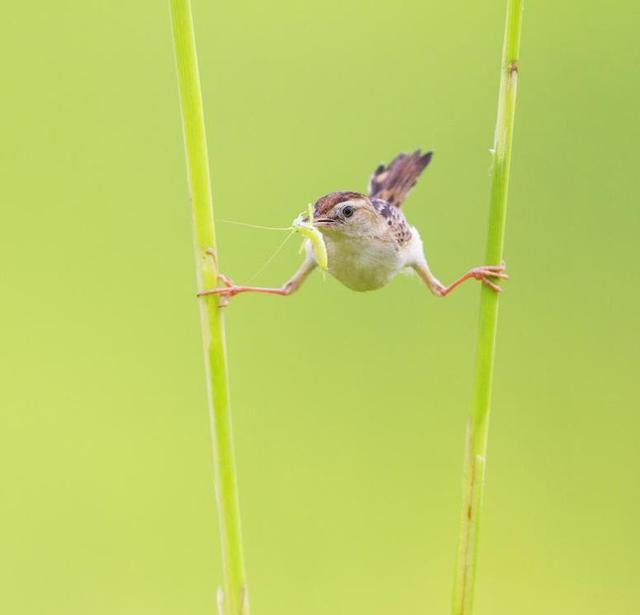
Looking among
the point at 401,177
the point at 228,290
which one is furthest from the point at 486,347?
the point at 401,177

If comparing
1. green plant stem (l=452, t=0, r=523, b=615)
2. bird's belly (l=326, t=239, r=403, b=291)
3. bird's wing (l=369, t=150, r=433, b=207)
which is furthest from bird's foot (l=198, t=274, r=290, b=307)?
bird's wing (l=369, t=150, r=433, b=207)

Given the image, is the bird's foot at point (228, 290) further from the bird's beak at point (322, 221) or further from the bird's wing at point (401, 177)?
the bird's wing at point (401, 177)

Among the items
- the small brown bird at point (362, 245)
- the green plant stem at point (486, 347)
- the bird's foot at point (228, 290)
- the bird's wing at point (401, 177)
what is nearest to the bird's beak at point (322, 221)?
the small brown bird at point (362, 245)

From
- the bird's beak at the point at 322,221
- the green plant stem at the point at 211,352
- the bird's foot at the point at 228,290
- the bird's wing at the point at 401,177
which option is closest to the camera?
the green plant stem at the point at 211,352

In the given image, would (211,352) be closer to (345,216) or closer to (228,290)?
(228,290)

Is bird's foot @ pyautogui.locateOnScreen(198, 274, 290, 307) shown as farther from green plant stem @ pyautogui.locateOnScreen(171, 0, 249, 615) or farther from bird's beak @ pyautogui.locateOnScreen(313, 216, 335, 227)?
bird's beak @ pyautogui.locateOnScreen(313, 216, 335, 227)
